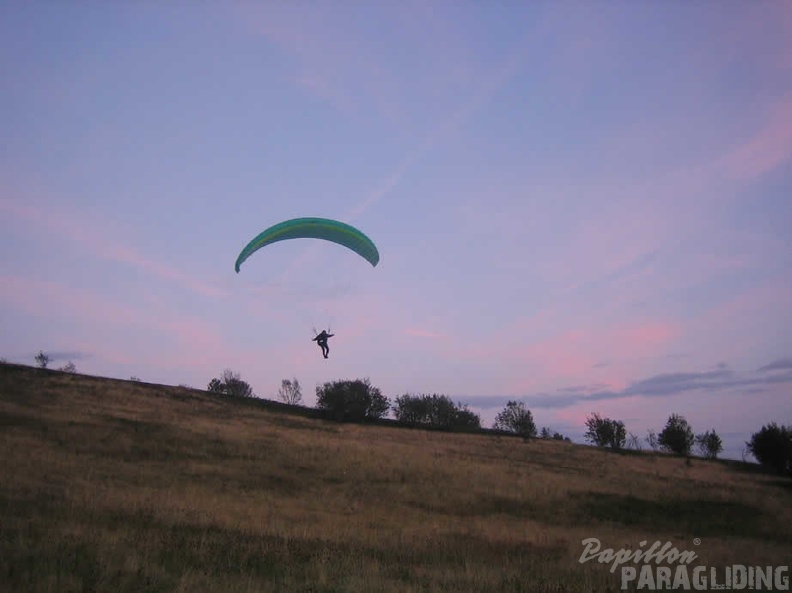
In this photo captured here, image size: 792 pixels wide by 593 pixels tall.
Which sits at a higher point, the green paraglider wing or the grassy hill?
the green paraglider wing

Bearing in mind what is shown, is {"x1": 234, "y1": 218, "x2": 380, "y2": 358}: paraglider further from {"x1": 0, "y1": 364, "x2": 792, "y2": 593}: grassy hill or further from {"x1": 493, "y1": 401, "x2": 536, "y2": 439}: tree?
{"x1": 493, "y1": 401, "x2": 536, "y2": 439}: tree

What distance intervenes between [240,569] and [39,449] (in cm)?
1807

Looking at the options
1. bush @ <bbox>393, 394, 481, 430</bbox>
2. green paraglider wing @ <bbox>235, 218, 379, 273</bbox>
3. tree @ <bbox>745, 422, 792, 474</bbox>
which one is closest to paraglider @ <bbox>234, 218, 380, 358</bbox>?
green paraglider wing @ <bbox>235, 218, 379, 273</bbox>

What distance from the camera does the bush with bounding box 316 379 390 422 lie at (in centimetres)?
8152

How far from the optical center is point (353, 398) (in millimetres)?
86188

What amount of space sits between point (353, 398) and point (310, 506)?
65776mm

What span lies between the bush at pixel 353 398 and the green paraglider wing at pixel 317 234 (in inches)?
2074

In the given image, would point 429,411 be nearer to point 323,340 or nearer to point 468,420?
point 468,420

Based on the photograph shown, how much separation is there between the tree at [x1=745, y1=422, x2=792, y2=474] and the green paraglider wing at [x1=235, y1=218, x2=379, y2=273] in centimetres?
4760

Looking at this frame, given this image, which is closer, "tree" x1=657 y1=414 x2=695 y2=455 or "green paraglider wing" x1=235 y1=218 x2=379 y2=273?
"green paraglider wing" x1=235 y1=218 x2=379 y2=273

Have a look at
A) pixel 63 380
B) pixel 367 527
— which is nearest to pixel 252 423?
pixel 63 380

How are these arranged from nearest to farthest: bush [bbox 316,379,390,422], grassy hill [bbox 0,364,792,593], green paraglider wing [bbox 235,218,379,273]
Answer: grassy hill [bbox 0,364,792,593] → green paraglider wing [bbox 235,218,379,273] → bush [bbox 316,379,390,422]

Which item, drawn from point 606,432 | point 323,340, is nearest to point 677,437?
point 606,432

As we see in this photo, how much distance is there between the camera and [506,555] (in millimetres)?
14500
